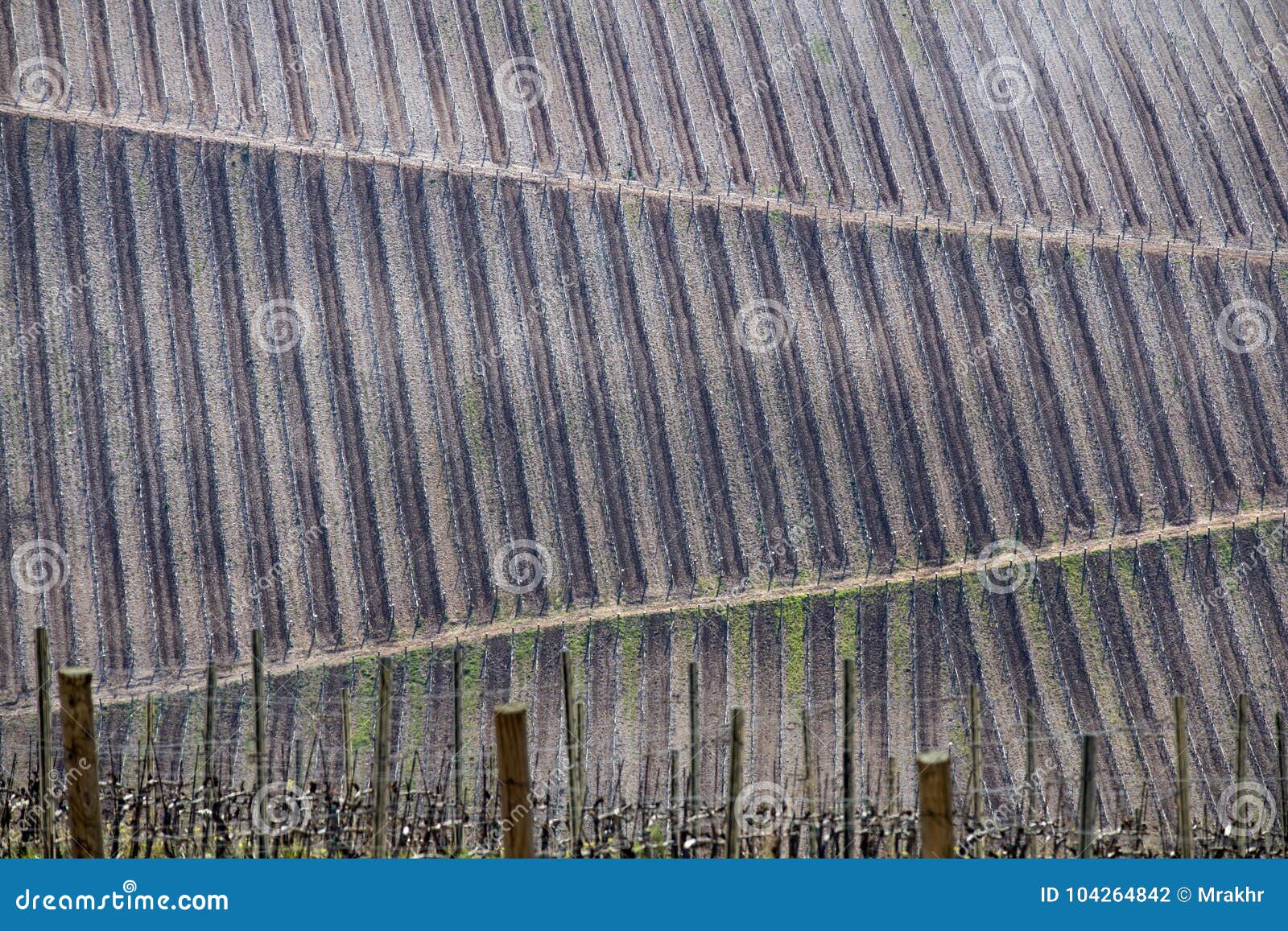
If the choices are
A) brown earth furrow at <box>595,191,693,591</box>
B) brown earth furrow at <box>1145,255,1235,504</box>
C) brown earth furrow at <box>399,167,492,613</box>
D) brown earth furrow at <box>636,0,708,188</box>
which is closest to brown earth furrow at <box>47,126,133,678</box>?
brown earth furrow at <box>399,167,492,613</box>

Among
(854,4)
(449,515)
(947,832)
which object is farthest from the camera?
(854,4)

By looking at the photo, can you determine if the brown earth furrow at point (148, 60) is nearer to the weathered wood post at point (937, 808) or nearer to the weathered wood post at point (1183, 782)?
Result: the weathered wood post at point (1183, 782)

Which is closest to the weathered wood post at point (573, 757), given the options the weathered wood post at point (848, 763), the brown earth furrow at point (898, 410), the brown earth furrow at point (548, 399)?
the weathered wood post at point (848, 763)

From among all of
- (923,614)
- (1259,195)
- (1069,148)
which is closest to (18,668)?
(923,614)

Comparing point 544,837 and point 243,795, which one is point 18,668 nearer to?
point 243,795

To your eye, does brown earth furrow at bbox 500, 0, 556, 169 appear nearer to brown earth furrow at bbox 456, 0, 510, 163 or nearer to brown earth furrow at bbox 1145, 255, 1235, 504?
brown earth furrow at bbox 456, 0, 510, 163

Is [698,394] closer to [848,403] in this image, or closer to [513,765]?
[848,403]
